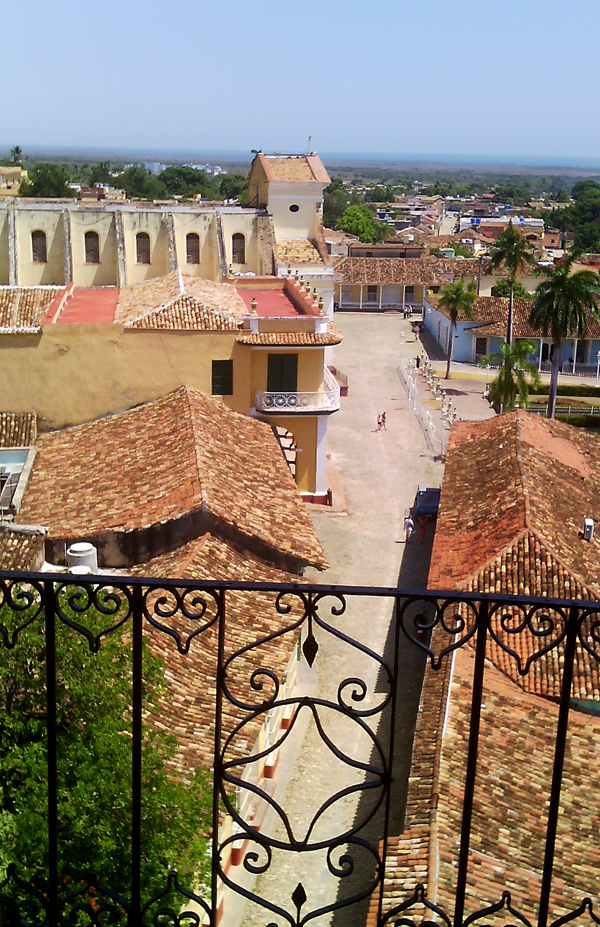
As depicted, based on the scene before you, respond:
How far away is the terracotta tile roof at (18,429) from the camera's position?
19719mm

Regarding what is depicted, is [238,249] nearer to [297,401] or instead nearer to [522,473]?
[297,401]

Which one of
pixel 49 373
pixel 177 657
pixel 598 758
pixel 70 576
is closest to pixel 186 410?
pixel 49 373

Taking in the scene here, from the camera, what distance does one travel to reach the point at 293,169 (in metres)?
43.4

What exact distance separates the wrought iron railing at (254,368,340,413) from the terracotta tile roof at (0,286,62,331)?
527 centimetres

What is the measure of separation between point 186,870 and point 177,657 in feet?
12.7

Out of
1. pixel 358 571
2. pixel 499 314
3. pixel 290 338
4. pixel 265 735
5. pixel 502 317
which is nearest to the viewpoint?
pixel 265 735

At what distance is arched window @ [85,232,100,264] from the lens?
1596 inches

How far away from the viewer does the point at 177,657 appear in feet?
38.3

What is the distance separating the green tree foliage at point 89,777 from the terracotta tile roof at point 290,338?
13374mm

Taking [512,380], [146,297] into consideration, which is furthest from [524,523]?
[512,380]

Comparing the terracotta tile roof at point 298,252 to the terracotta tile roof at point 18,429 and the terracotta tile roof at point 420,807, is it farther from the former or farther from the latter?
the terracotta tile roof at point 420,807

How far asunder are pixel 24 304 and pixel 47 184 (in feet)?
194

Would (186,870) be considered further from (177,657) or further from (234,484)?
(234,484)

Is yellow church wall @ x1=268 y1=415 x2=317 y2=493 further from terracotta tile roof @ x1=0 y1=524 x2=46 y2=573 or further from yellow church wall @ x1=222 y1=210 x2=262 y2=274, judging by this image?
yellow church wall @ x1=222 y1=210 x2=262 y2=274
